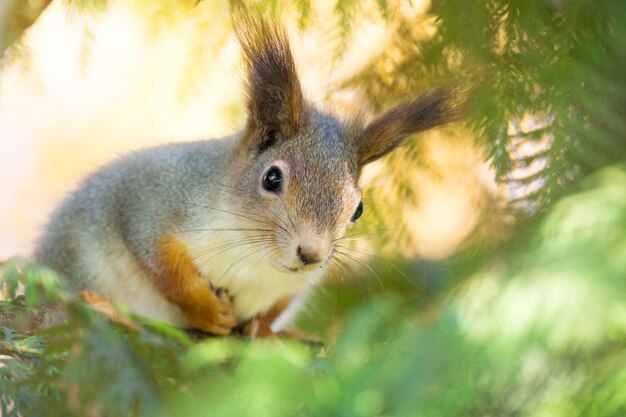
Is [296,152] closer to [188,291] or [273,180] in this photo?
[273,180]

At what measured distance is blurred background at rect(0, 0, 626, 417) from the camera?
25.1 inches

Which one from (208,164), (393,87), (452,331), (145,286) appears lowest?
(145,286)

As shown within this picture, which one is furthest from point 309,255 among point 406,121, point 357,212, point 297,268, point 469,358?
point 469,358

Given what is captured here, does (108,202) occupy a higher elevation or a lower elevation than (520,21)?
lower

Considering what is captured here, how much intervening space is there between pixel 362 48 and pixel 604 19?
23.1 inches

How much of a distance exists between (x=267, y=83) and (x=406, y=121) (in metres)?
0.23

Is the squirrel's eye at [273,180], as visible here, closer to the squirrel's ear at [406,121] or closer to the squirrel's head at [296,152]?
the squirrel's head at [296,152]

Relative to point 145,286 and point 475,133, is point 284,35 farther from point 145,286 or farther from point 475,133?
point 145,286

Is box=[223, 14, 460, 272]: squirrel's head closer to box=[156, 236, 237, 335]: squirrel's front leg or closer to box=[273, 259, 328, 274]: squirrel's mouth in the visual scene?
box=[273, 259, 328, 274]: squirrel's mouth

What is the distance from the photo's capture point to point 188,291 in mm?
1397

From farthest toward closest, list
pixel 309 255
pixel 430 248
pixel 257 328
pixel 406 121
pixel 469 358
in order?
1. pixel 430 248
2. pixel 257 328
3. pixel 406 121
4. pixel 309 255
5. pixel 469 358

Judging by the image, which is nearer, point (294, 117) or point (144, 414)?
point (144, 414)

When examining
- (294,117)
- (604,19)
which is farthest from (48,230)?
(604,19)

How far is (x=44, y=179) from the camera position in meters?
2.81
